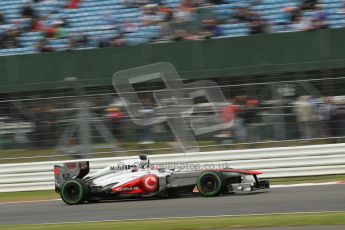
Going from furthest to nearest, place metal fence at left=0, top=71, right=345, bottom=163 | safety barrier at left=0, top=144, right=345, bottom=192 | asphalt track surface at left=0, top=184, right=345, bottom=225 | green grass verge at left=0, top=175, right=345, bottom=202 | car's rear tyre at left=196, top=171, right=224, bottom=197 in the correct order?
1. safety barrier at left=0, top=144, right=345, bottom=192
2. green grass verge at left=0, top=175, right=345, bottom=202
3. metal fence at left=0, top=71, right=345, bottom=163
4. car's rear tyre at left=196, top=171, right=224, bottom=197
5. asphalt track surface at left=0, top=184, right=345, bottom=225

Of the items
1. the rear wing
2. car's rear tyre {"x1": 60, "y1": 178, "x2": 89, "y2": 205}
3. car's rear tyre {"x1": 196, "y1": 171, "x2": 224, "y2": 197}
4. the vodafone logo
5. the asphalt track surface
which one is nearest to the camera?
the asphalt track surface

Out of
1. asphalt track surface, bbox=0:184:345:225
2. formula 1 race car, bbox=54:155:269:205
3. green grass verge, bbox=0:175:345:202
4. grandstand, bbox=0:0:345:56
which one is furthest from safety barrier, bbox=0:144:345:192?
grandstand, bbox=0:0:345:56

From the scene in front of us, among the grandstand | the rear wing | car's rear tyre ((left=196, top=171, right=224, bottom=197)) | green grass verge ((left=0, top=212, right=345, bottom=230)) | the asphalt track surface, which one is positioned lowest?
the asphalt track surface

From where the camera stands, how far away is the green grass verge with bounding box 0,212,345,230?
6762mm

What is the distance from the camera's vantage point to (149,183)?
33.4 ft

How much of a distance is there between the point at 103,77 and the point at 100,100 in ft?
12.7

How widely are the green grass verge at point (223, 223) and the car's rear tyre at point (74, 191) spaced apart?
2.52 meters

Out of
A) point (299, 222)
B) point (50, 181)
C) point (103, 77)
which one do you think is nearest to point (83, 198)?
point (50, 181)

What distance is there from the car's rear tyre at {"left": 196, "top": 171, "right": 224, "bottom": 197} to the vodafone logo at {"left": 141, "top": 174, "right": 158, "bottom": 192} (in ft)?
2.15

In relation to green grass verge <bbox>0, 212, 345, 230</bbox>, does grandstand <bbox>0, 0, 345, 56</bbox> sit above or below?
above

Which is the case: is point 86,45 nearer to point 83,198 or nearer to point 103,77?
point 103,77
